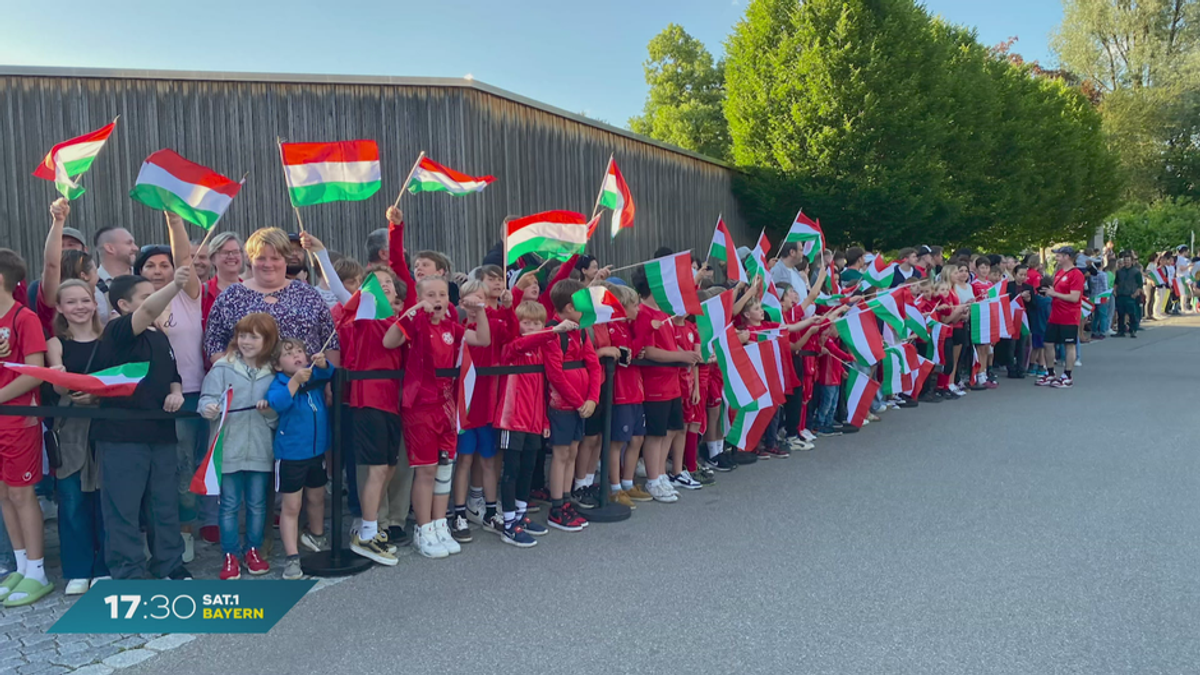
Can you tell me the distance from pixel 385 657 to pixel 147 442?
187 centimetres

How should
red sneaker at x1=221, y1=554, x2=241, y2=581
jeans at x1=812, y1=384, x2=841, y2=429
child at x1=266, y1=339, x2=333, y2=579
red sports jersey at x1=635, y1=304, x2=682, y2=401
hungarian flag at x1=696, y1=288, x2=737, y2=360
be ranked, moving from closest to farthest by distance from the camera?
red sneaker at x1=221, y1=554, x2=241, y2=581
child at x1=266, y1=339, x2=333, y2=579
red sports jersey at x1=635, y1=304, x2=682, y2=401
hungarian flag at x1=696, y1=288, x2=737, y2=360
jeans at x1=812, y1=384, x2=841, y2=429

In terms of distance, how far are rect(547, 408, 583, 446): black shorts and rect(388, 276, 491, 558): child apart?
74 cm

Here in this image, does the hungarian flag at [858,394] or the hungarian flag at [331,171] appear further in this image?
the hungarian flag at [858,394]

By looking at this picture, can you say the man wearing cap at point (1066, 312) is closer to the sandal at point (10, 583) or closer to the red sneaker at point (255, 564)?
the red sneaker at point (255, 564)

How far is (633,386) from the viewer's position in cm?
618

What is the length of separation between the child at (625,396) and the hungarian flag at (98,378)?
294 centimetres

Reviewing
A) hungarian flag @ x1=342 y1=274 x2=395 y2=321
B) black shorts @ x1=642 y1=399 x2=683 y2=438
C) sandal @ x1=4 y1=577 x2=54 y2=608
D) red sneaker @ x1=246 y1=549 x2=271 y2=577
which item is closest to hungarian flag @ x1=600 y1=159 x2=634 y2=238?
black shorts @ x1=642 y1=399 x2=683 y2=438

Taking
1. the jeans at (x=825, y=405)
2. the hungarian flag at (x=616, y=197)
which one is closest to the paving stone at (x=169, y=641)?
the hungarian flag at (x=616, y=197)

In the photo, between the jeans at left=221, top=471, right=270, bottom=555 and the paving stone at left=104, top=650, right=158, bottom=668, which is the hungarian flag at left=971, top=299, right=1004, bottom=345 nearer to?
the jeans at left=221, top=471, right=270, bottom=555

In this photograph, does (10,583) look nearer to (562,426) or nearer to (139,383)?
(139,383)

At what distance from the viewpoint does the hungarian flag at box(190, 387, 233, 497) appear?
175 inches

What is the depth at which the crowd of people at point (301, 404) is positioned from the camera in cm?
439

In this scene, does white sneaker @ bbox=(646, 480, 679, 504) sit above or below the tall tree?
below

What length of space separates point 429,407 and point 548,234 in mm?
1449
